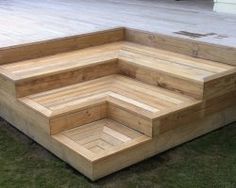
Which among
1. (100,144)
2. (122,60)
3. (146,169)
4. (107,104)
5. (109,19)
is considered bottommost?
(146,169)

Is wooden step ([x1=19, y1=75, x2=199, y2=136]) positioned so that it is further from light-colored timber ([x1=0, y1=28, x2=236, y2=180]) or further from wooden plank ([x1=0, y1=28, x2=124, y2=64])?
wooden plank ([x1=0, y1=28, x2=124, y2=64])

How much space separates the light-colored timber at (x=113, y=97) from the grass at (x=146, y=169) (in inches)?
1.9

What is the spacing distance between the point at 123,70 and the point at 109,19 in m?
0.96

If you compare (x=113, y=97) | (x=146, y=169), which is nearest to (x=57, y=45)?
(x=113, y=97)

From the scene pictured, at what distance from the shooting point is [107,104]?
244cm

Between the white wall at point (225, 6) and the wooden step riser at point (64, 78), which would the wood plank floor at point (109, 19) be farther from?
→ the wooden step riser at point (64, 78)

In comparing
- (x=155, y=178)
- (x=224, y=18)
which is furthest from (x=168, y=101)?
(x=224, y=18)

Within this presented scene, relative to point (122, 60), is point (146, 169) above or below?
below

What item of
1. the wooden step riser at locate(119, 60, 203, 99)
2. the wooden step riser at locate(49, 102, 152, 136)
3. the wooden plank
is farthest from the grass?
the wooden plank

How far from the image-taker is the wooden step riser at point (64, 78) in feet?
8.20

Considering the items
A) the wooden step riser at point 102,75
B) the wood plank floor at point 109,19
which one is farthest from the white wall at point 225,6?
the wooden step riser at point 102,75

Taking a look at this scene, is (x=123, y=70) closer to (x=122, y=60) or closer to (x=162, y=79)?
(x=122, y=60)

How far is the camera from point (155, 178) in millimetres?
2045

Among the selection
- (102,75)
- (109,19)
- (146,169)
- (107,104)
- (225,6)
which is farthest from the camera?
(225,6)
